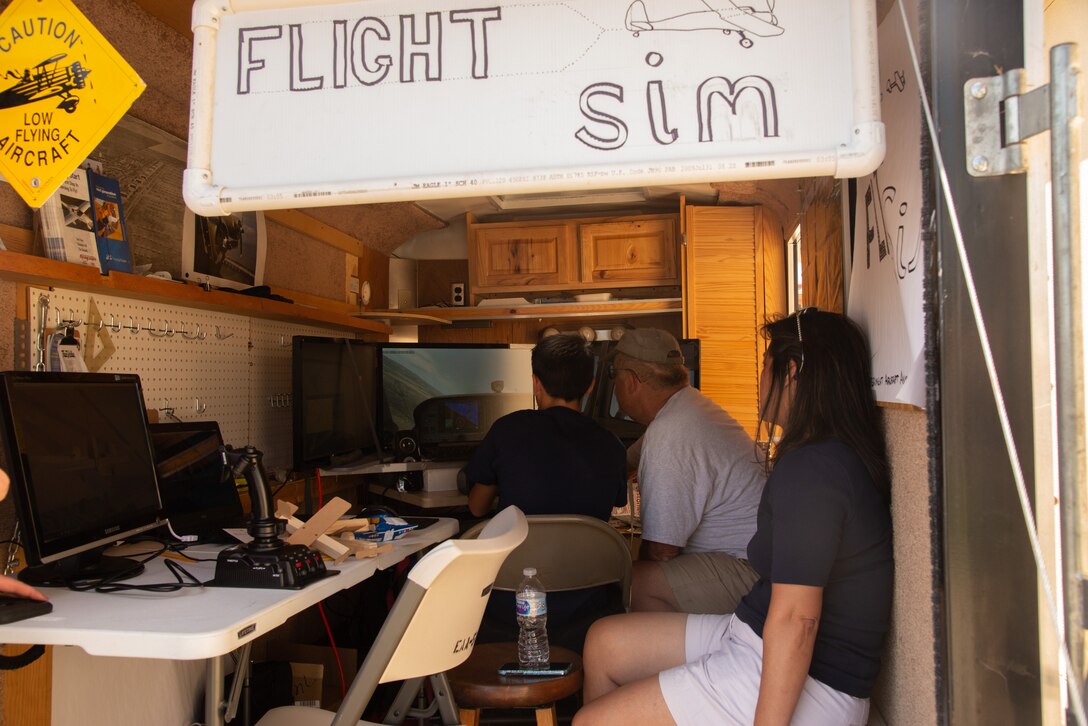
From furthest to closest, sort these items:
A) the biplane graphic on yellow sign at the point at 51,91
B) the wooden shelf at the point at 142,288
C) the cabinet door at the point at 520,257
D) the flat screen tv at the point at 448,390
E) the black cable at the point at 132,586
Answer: the cabinet door at the point at 520,257 < the flat screen tv at the point at 448,390 < the wooden shelf at the point at 142,288 < the black cable at the point at 132,586 < the biplane graphic on yellow sign at the point at 51,91

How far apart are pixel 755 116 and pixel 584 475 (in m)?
1.47

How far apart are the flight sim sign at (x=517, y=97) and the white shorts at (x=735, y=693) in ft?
3.05

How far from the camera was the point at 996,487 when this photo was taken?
103 cm

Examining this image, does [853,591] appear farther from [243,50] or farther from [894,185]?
[243,50]

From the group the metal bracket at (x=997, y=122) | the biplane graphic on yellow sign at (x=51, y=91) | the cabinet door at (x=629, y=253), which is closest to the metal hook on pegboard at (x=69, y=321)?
the biplane graphic on yellow sign at (x=51, y=91)

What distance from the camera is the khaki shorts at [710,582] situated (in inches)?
87.5

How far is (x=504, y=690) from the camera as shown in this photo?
178 cm

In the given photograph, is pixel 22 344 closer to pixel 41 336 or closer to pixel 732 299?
pixel 41 336

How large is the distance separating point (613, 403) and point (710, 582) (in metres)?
1.75

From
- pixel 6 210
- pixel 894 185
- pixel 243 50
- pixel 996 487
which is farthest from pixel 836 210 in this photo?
pixel 6 210

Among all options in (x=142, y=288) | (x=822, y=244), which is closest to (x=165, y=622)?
(x=142, y=288)

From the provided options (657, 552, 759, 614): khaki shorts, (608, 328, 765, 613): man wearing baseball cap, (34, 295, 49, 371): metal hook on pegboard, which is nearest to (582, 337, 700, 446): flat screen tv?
(608, 328, 765, 613): man wearing baseball cap

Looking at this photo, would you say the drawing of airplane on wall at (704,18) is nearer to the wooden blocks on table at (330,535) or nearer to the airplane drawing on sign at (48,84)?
the airplane drawing on sign at (48,84)

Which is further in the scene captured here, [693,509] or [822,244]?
[693,509]
